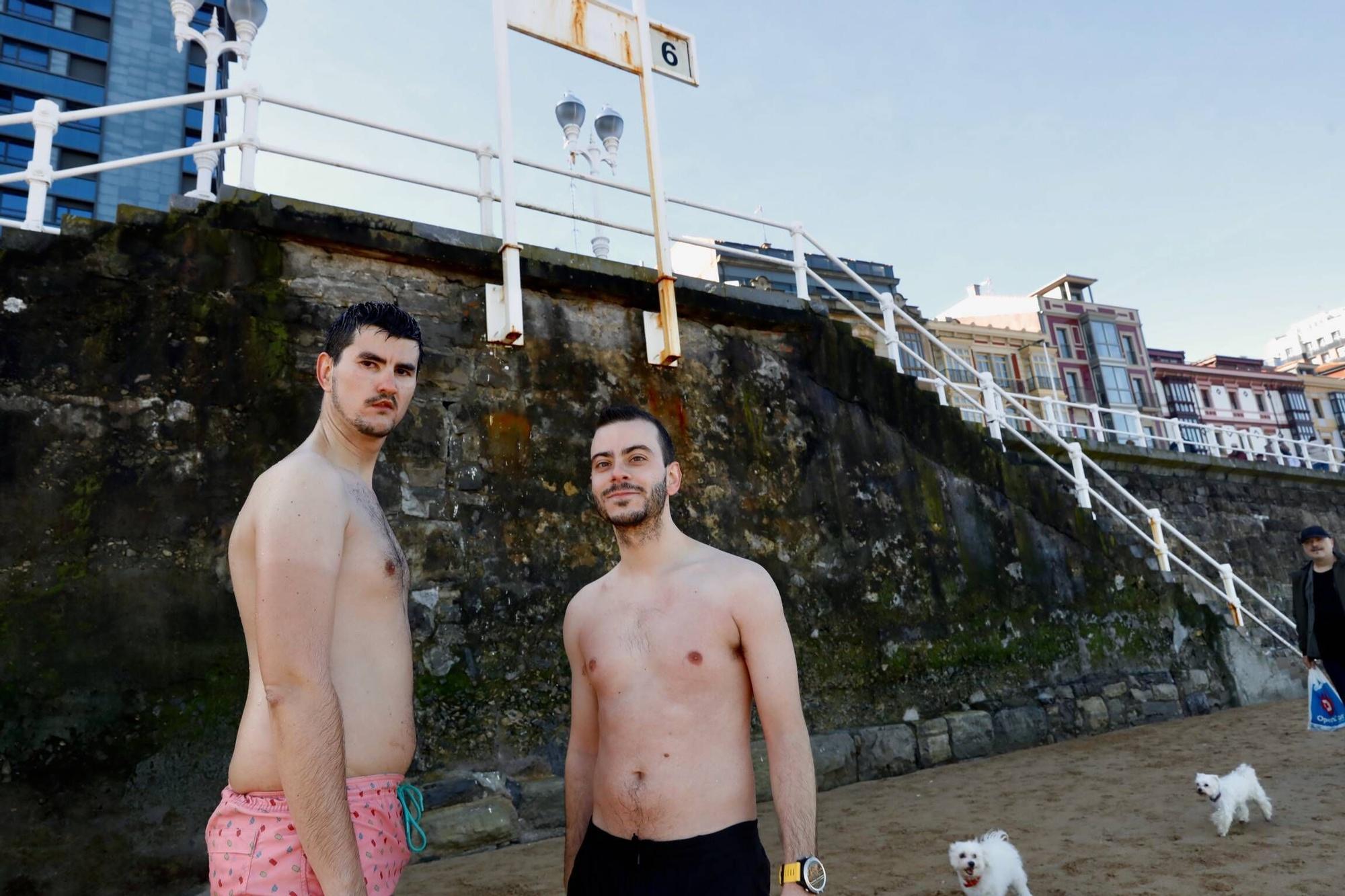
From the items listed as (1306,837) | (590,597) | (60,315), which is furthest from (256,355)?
(1306,837)

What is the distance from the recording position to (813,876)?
1881 mm

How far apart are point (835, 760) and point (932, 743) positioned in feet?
3.65

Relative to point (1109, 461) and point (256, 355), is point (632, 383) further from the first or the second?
point (1109, 461)

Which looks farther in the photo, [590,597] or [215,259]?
[215,259]

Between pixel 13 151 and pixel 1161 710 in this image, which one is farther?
pixel 13 151

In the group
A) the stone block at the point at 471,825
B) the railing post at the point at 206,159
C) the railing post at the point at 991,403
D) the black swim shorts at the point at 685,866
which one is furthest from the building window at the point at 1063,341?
the black swim shorts at the point at 685,866

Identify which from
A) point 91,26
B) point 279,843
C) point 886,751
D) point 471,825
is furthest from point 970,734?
point 91,26

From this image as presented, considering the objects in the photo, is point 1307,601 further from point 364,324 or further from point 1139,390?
point 1139,390

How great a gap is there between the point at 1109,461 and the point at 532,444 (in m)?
10.9

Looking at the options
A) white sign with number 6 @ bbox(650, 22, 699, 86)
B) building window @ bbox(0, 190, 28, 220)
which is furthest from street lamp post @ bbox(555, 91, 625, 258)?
building window @ bbox(0, 190, 28, 220)

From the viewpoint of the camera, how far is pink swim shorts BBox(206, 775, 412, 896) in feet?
4.85

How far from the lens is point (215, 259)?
4949mm

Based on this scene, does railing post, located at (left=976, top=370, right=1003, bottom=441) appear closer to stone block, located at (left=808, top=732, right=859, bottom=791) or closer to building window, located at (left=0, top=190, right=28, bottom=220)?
stone block, located at (left=808, top=732, right=859, bottom=791)

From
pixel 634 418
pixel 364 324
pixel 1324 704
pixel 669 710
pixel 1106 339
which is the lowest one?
pixel 1324 704
